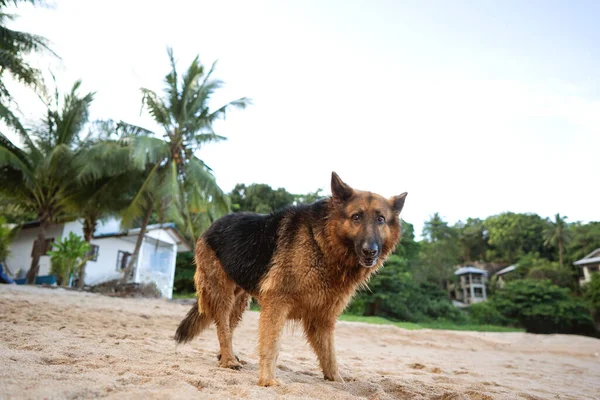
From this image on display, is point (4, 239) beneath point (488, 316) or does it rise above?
above

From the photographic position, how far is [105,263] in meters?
22.7

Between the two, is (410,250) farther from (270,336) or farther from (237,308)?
(270,336)

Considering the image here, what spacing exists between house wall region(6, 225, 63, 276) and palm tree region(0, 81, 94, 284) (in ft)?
6.12

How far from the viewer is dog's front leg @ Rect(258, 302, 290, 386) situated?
131 inches

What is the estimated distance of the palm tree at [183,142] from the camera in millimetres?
20281

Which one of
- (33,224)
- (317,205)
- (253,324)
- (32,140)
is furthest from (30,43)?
(317,205)

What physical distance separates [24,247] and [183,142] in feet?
37.3

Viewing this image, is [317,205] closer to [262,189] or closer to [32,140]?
[32,140]

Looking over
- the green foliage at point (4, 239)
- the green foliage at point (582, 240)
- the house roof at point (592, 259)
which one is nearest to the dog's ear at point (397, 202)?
the green foliage at point (4, 239)

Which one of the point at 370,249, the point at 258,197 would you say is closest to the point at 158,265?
the point at 258,197

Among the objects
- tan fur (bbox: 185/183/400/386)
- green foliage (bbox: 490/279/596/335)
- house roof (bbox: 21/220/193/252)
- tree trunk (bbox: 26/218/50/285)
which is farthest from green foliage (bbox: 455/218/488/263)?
tan fur (bbox: 185/183/400/386)

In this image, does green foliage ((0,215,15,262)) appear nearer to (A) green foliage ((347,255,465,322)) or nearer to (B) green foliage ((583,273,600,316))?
(A) green foliage ((347,255,465,322))

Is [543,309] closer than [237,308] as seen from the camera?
No

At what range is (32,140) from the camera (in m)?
19.6
